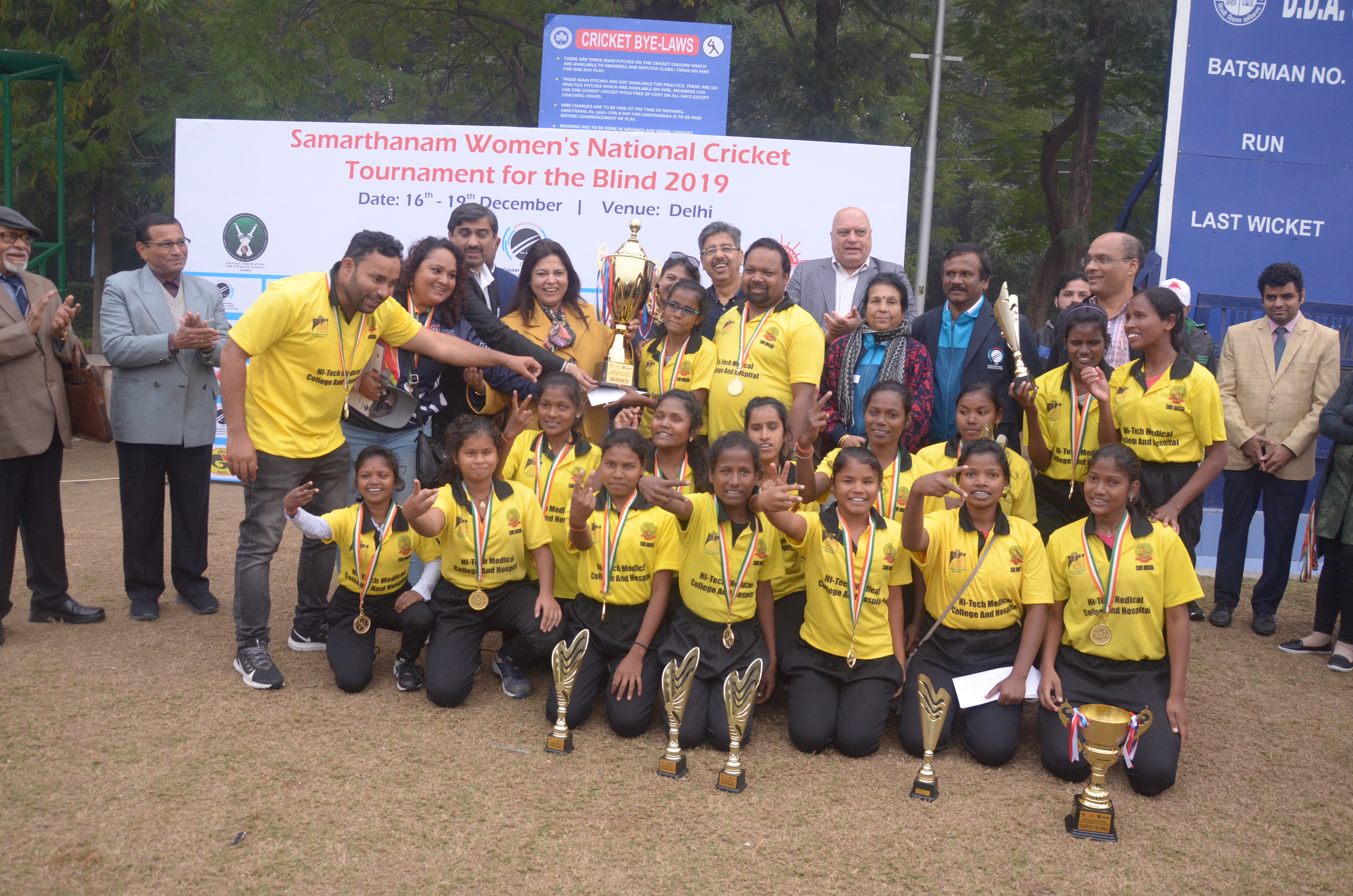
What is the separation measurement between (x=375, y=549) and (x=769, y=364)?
203cm

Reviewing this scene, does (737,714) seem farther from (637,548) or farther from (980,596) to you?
(980,596)

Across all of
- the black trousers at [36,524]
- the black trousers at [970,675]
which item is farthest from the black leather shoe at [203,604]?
the black trousers at [970,675]

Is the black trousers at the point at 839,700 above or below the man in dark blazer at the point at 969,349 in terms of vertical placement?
below

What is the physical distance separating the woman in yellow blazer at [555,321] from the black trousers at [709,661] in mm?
1270

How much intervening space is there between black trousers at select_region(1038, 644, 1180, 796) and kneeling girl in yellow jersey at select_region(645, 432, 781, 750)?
46.7 inches

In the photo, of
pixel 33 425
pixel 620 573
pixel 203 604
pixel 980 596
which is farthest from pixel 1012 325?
pixel 33 425

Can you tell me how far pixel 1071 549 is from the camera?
4180 millimetres

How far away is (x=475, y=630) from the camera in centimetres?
462

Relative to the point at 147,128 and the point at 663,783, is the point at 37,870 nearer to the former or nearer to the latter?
the point at 663,783

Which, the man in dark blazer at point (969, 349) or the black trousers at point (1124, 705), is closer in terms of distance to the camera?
the black trousers at point (1124, 705)

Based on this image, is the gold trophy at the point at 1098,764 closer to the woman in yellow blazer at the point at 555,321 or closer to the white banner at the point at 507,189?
the woman in yellow blazer at the point at 555,321

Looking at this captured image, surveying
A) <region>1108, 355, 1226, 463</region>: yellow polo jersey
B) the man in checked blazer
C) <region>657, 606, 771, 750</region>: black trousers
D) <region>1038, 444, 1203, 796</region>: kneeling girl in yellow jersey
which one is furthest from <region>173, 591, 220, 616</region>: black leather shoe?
the man in checked blazer

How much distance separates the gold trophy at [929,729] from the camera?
3.69 meters

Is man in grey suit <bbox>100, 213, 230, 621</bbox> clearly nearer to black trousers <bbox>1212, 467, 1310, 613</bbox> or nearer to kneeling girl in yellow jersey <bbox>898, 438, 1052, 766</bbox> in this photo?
kneeling girl in yellow jersey <bbox>898, 438, 1052, 766</bbox>
